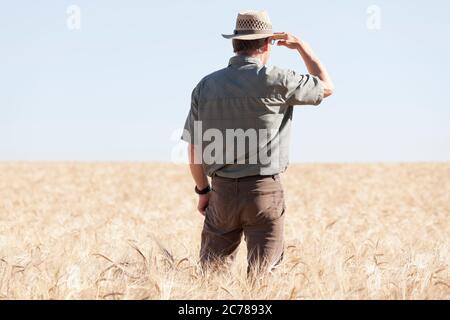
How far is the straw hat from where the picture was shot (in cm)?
445

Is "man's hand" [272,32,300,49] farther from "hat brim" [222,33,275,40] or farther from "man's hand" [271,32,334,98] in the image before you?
"hat brim" [222,33,275,40]

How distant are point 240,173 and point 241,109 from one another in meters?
0.41

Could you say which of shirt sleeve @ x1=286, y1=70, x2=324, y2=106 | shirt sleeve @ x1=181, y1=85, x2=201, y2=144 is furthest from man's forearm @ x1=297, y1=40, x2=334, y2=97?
shirt sleeve @ x1=181, y1=85, x2=201, y2=144

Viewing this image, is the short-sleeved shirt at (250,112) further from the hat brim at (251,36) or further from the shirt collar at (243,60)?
the hat brim at (251,36)

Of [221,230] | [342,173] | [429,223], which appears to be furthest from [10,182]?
[221,230]

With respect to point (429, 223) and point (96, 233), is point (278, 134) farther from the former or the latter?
point (429, 223)

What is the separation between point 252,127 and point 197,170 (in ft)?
1.95

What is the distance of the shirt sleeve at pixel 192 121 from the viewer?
466 centimetres

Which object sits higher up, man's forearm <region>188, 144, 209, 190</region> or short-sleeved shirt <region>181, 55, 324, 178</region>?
short-sleeved shirt <region>181, 55, 324, 178</region>

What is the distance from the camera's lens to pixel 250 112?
4.43 m

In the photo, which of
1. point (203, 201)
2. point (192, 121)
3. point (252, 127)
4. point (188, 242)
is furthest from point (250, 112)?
point (188, 242)

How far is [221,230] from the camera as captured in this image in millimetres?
4809

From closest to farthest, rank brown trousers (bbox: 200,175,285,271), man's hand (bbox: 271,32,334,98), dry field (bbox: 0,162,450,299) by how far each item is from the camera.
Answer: dry field (bbox: 0,162,450,299) → brown trousers (bbox: 200,175,285,271) → man's hand (bbox: 271,32,334,98)

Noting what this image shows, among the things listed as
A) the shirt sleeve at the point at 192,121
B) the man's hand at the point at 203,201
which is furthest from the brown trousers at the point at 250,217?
the shirt sleeve at the point at 192,121
